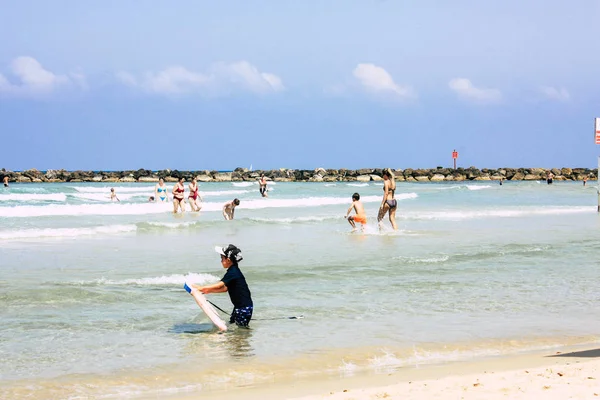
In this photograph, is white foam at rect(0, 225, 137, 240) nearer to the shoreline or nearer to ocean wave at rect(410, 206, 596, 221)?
ocean wave at rect(410, 206, 596, 221)

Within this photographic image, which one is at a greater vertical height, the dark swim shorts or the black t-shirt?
the black t-shirt

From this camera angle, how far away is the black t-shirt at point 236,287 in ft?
27.4

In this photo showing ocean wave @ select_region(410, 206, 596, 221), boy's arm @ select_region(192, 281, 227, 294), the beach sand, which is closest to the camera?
the beach sand

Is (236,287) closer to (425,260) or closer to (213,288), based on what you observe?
(213,288)

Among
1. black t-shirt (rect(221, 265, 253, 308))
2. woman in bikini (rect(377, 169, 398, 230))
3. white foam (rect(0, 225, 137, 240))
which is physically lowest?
white foam (rect(0, 225, 137, 240))

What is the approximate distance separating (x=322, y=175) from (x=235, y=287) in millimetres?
95088

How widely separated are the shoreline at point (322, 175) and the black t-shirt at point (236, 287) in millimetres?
89055

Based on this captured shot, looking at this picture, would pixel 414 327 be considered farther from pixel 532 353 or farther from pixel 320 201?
pixel 320 201

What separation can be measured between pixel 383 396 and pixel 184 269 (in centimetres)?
844

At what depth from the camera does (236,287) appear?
331 inches

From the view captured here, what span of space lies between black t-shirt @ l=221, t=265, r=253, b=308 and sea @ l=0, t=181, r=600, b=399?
0.31 meters

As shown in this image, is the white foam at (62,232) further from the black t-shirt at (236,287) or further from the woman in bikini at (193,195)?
the black t-shirt at (236,287)

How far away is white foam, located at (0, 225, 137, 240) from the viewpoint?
65.4ft

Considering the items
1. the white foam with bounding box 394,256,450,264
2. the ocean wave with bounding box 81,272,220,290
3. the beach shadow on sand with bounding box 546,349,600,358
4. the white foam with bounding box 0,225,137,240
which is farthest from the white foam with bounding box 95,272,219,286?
the white foam with bounding box 0,225,137,240
